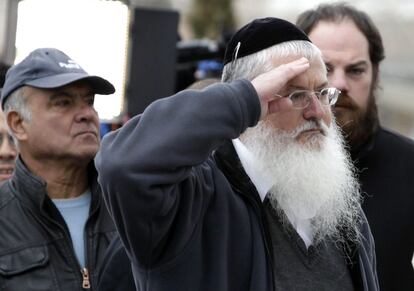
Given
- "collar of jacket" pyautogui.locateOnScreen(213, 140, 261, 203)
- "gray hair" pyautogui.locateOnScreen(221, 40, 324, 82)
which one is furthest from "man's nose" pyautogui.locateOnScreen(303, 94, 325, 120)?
"collar of jacket" pyautogui.locateOnScreen(213, 140, 261, 203)

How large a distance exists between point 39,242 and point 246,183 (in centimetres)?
94

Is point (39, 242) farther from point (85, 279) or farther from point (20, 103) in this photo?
point (20, 103)

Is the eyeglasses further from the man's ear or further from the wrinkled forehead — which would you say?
the man's ear

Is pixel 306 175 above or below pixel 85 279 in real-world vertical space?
above

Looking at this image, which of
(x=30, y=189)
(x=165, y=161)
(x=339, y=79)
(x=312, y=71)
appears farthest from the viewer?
(x=339, y=79)

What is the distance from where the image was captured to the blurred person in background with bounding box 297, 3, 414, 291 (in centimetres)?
321

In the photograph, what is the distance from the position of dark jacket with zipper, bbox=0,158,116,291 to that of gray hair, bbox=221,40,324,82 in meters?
0.94

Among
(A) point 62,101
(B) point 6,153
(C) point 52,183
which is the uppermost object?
(A) point 62,101

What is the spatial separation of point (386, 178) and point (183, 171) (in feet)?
4.89

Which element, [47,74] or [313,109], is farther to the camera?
[47,74]

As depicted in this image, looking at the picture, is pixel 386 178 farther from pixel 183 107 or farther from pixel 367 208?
pixel 183 107

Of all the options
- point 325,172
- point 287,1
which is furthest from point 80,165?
point 287,1

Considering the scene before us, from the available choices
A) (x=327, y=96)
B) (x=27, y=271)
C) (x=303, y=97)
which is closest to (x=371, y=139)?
(x=327, y=96)

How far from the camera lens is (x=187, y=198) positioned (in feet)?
A: 7.13
